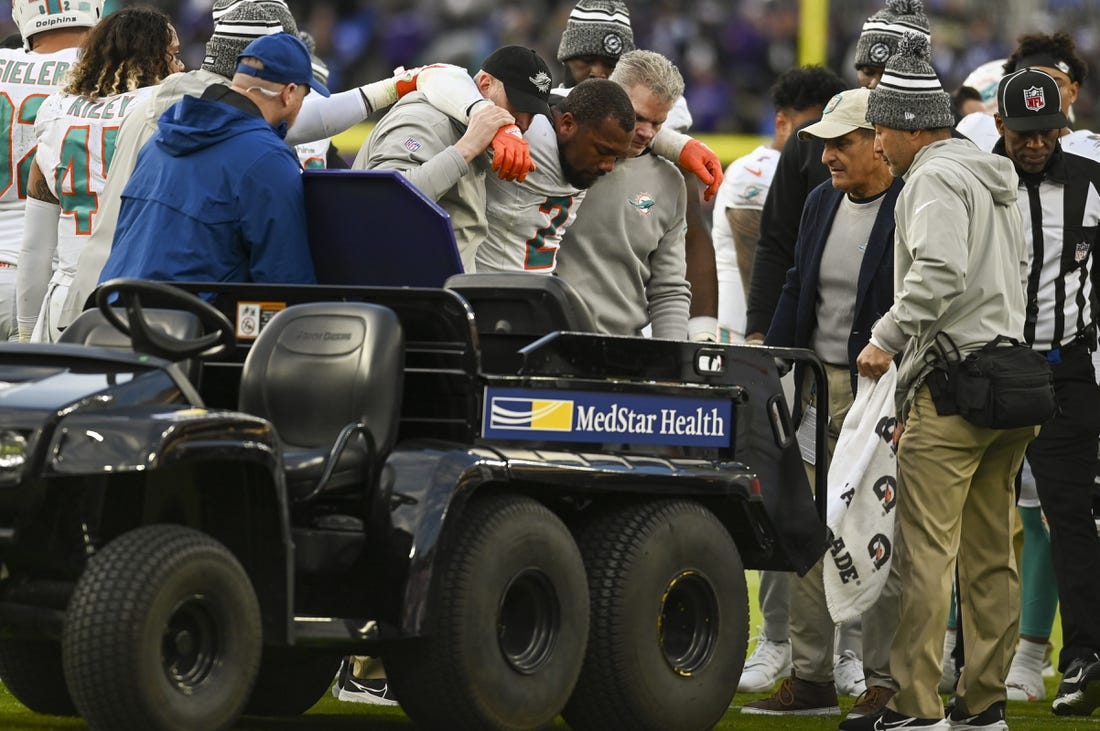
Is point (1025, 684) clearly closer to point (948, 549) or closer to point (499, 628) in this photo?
point (948, 549)

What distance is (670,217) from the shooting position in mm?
6957

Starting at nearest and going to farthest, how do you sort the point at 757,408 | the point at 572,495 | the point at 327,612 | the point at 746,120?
the point at 327,612 < the point at 572,495 < the point at 757,408 < the point at 746,120

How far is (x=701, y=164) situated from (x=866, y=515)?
5.46 ft

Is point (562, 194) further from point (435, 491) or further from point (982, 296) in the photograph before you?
point (435, 491)

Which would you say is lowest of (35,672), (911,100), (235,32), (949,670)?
(949,670)

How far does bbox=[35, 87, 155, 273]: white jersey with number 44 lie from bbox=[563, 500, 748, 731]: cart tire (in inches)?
85.4

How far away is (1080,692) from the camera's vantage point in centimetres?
658

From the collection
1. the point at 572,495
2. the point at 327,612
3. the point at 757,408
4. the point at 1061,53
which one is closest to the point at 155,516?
the point at 327,612

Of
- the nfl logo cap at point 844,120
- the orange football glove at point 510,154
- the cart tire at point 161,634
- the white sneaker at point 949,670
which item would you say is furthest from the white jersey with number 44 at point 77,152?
the white sneaker at point 949,670

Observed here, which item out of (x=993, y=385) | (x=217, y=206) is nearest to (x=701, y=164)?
(x=993, y=385)

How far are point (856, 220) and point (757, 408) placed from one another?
1147mm

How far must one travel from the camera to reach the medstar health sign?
493 cm

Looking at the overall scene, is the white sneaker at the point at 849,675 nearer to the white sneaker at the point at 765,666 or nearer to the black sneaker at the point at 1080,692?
the white sneaker at the point at 765,666

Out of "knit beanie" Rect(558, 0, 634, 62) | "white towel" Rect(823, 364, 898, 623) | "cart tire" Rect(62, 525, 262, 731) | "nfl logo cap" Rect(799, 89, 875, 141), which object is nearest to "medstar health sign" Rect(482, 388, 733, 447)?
"white towel" Rect(823, 364, 898, 623)
